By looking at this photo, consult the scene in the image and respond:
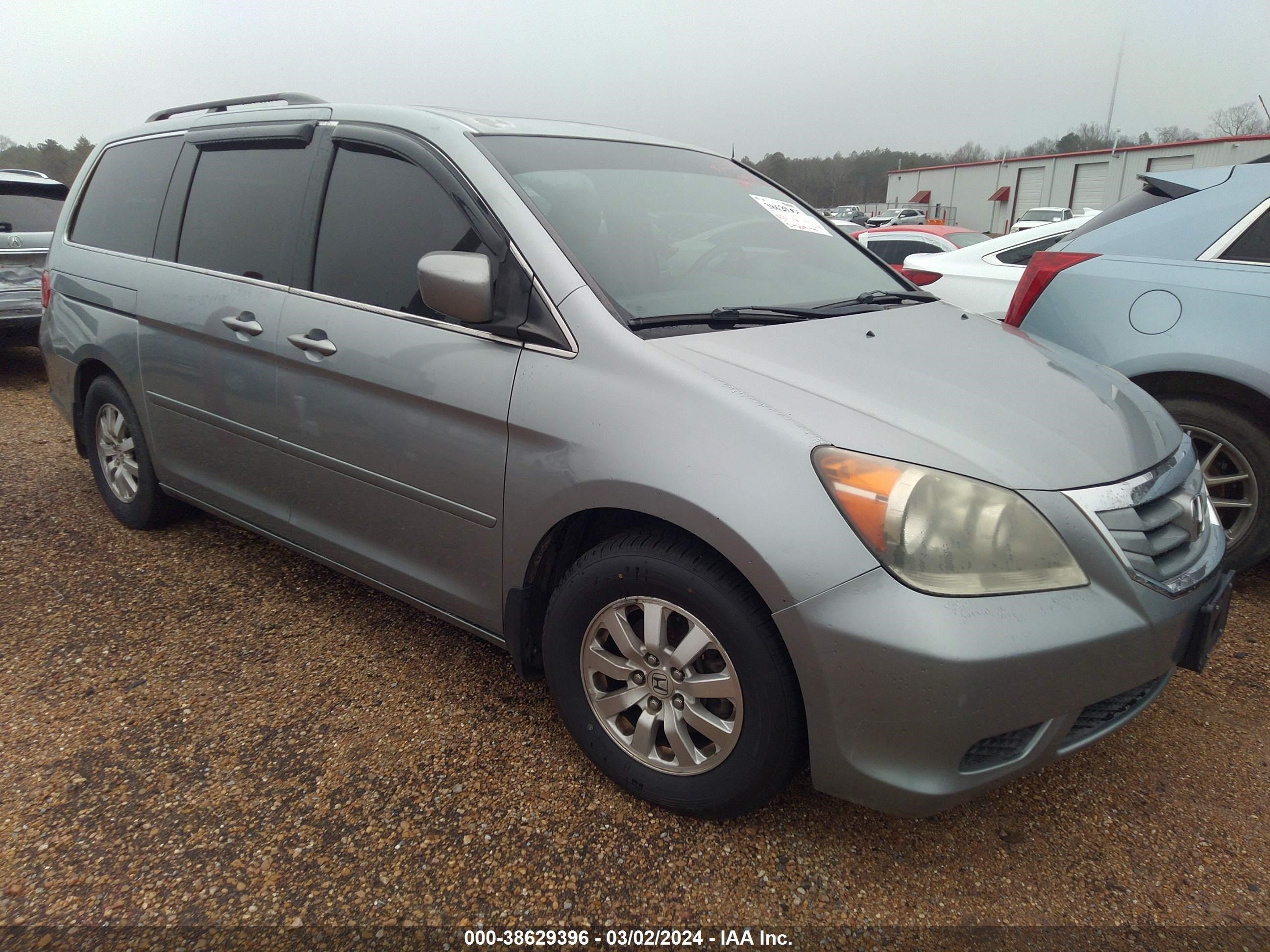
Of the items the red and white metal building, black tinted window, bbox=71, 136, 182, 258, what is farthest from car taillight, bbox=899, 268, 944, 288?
the red and white metal building

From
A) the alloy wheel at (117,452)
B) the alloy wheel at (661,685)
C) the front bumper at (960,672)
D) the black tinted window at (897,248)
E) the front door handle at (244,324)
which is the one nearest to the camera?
the front bumper at (960,672)

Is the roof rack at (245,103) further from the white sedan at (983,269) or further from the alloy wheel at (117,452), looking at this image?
the white sedan at (983,269)

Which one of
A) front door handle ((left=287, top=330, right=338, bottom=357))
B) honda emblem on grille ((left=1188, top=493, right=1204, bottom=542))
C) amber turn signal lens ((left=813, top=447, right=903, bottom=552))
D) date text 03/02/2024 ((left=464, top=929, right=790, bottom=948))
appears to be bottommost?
date text 03/02/2024 ((left=464, top=929, right=790, bottom=948))

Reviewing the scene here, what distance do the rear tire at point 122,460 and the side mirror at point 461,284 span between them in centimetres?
202

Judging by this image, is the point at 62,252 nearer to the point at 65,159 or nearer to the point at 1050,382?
the point at 1050,382

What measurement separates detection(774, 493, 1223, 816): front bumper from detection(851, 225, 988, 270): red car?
9938mm

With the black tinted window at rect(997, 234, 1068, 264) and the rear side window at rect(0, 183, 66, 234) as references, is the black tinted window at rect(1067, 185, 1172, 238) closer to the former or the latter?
the black tinted window at rect(997, 234, 1068, 264)

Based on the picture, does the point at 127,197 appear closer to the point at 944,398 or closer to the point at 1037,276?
the point at 944,398

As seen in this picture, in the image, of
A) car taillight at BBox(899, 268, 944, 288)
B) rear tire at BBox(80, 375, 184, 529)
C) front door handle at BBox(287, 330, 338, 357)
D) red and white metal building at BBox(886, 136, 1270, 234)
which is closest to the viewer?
front door handle at BBox(287, 330, 338, 357)

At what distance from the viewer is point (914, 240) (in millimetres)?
11352

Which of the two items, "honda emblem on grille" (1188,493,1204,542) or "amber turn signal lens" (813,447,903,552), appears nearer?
"amber turn signal lens" (813,447,903,552)

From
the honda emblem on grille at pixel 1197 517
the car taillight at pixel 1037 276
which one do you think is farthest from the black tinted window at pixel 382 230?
the car taillight at pixel 1037 276

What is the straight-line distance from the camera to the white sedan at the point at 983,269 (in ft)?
15.0

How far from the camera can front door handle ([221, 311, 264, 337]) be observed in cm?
276
